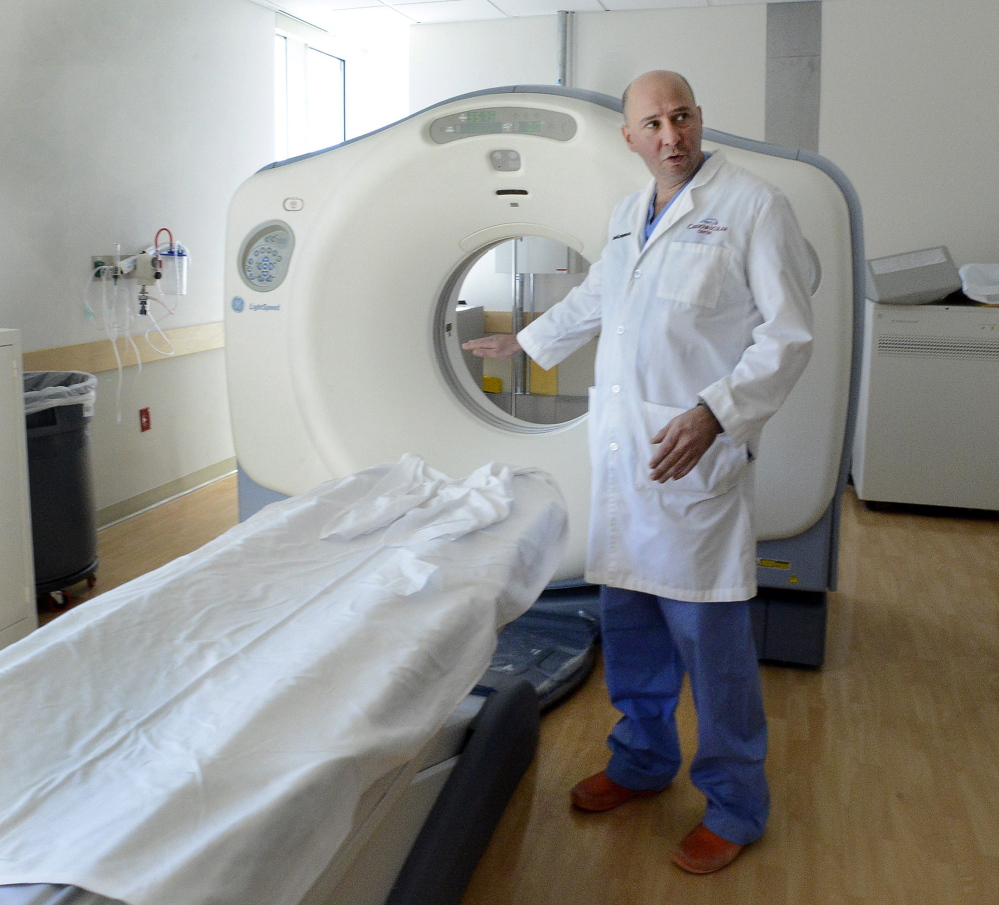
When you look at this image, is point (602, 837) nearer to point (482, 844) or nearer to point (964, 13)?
point (482, 844)

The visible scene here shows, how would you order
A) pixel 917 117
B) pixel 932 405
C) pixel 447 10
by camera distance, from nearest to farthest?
pixel 932 405 < pixel 917 117 < pixel 447 10

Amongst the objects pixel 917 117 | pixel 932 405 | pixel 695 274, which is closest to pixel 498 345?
pixel 695 274

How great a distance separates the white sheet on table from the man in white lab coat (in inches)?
8.9

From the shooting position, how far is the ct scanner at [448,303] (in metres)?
1.76

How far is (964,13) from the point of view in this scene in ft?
12.0

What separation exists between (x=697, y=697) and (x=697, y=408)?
453mm

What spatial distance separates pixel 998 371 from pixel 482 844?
2547mm

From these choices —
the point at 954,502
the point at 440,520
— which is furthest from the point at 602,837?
the point at 954,502

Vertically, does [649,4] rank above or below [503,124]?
above

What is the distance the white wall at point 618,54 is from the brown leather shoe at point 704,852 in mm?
3199

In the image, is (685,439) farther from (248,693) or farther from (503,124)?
(503,124)

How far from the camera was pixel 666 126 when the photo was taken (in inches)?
54.1

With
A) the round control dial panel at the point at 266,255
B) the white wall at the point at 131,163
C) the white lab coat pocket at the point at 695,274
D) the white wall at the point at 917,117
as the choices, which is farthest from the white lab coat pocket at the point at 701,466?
the white wall at the point at 917,117

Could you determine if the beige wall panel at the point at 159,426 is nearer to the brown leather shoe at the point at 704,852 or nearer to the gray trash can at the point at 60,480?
the gray trash can at the point at 60,480
